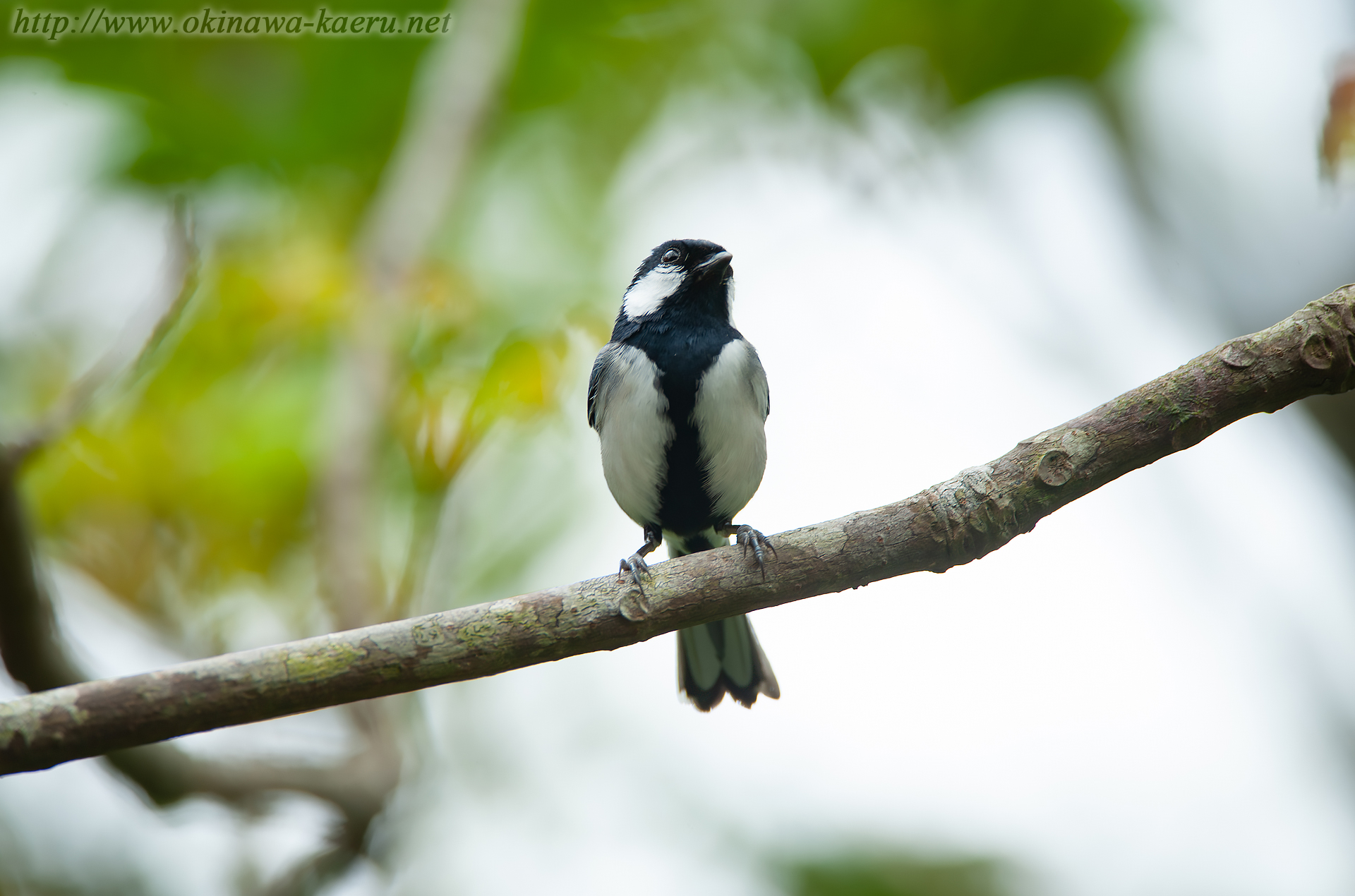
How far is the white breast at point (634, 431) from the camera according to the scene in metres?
3.66

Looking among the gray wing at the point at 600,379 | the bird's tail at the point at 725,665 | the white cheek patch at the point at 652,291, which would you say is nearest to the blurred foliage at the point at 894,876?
the bird's tail at the point at 725,665

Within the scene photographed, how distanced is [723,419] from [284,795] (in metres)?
2.01

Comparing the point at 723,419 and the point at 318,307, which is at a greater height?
the point at 318,307

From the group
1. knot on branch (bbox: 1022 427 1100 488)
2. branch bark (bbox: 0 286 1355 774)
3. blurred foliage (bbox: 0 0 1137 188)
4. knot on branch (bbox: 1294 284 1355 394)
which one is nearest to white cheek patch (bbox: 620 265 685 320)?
branch bark (bbox: 0 286 1355 774)

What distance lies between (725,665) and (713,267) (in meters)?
1.57

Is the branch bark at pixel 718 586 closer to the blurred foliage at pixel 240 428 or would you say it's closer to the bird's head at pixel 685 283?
the blurred foliage at pixel 240 428

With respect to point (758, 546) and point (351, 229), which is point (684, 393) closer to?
point (758, 546)

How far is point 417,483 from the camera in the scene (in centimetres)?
381

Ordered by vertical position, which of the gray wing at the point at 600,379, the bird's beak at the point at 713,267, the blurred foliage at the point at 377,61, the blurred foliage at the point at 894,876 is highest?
the blurred foliage at the point at 377,61

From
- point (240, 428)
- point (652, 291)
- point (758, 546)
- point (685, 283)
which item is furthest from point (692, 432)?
point (240, 428)

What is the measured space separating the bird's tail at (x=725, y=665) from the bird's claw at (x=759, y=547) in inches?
49.6

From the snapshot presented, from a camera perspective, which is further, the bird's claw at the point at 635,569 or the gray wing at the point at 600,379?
the gray wing at the point at 600,379

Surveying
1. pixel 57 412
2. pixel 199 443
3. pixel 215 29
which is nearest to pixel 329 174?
pixel 215 29

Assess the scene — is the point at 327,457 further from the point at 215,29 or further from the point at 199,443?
the point at 215,29
